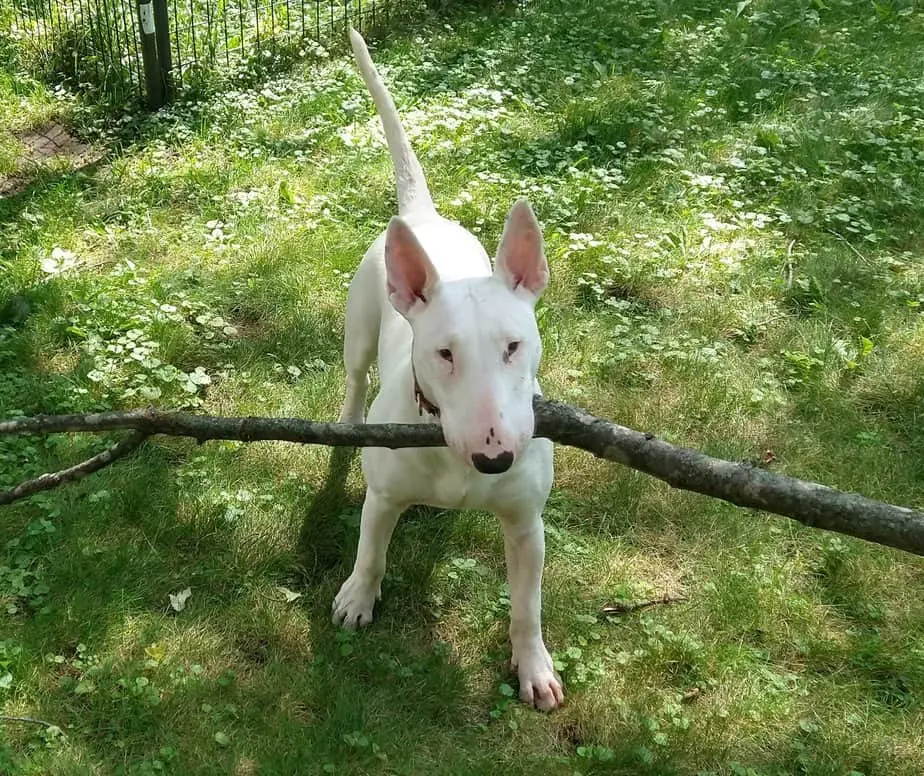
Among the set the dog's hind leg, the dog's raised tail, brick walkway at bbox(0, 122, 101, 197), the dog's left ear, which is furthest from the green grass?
the dog's left ear

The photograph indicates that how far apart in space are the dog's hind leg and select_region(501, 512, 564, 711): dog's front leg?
98 cm

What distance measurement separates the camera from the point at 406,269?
233 cm

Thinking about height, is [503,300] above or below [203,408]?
above

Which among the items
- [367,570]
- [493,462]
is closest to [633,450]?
[493,462]

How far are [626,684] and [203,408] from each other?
198 cm

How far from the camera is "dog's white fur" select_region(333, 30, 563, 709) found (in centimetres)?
203

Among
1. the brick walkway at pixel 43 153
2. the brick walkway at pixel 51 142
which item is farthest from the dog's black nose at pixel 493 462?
the brick walkway at pixel 51 142

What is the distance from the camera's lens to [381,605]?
10.3 ft

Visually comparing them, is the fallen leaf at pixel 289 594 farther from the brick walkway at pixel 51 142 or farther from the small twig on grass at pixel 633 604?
the brick walkway at pixel 51 142

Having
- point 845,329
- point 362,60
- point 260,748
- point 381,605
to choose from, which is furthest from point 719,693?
point 362,60

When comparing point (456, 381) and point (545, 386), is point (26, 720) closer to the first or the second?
point (456, 381)

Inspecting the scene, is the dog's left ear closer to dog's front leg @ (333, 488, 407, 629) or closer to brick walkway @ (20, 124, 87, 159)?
dog's front leg @ (333, 488, 407, 629)

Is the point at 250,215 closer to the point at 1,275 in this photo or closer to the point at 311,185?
the point at 311,185

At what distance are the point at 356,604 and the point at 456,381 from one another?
123cm
